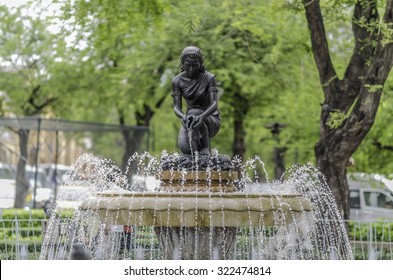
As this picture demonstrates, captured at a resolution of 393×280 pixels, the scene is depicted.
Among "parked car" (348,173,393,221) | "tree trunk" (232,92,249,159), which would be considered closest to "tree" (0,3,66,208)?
"tree trunk" (232,92,249,159)

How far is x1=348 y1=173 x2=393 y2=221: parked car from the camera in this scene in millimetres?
25767

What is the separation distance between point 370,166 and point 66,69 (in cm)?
1166

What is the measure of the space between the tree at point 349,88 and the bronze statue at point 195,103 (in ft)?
14.9

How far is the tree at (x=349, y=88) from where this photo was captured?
16.5 meters

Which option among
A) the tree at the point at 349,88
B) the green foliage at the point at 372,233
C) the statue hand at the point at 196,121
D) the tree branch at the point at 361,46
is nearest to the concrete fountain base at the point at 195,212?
the statue hand at the point at 196,121

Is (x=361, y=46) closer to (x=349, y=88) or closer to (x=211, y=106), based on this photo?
(x=349, y=88)

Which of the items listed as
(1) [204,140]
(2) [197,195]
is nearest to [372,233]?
(1) [204,140]

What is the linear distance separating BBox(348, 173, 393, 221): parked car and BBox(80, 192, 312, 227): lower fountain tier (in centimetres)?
1451

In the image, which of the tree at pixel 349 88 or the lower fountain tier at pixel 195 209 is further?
the tree at pixel 349 88

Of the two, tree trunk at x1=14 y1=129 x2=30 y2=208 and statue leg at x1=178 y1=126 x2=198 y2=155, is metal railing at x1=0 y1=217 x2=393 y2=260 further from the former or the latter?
tree trunk at x1=14 y1=129 x2=30 y2=208

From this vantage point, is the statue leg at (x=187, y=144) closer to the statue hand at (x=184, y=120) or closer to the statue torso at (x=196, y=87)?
the statue hand at (x=184, y=120)

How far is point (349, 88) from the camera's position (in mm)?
17516

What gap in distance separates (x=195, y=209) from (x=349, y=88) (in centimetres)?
778
